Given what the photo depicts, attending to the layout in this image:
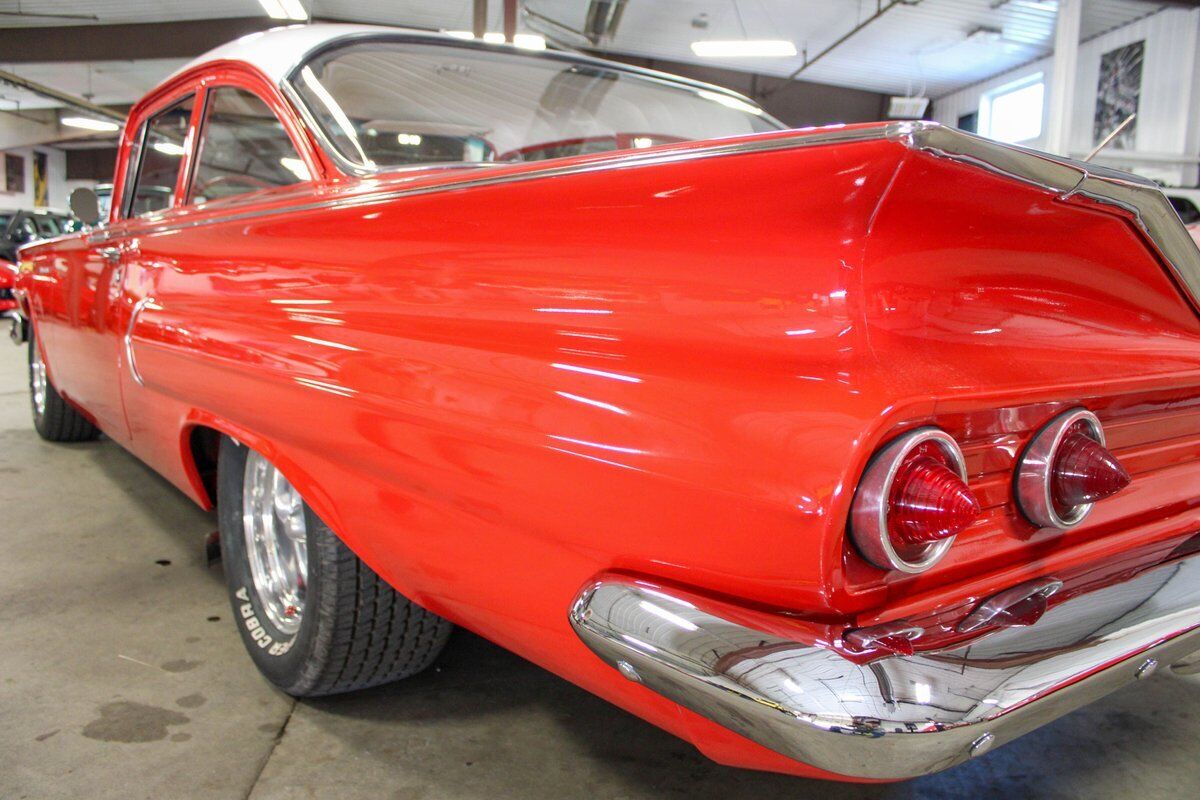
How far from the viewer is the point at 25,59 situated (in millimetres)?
13328

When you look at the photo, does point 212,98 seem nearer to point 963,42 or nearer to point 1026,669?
point 1026,669

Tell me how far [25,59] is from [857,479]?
1626 centimetres

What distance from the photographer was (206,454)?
2.29 metres

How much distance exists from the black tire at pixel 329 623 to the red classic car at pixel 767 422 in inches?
0.6

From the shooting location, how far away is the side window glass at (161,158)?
2.62 metres

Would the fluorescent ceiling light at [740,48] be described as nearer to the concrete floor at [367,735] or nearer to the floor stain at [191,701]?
the concrete floor at [367,735]

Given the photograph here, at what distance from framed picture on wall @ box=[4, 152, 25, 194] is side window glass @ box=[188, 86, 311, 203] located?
25.5 meters

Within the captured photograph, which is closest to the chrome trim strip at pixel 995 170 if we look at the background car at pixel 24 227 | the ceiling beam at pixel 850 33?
the ceiling beam at pixel 850 33

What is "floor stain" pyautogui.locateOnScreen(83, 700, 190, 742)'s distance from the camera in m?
1.84

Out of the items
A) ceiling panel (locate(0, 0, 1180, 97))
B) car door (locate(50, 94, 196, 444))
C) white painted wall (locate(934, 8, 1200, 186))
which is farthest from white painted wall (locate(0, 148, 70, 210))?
white painted wall (locate(934, 8, 1200, 186))

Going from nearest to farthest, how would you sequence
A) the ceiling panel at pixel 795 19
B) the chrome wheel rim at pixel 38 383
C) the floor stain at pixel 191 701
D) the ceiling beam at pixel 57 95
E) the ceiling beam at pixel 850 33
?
the floor stain at pixel 191 701 → the chrome wheel rim at pixel 38 383 → the ceiling beam at pixel 850 33 → the ceiling panel at pixel 795 19 → the ceiling beam at pixel 57 95

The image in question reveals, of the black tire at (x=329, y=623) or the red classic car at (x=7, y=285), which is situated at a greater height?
the red classic car at (x=7, y=285)

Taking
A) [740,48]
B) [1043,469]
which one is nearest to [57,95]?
[740,48]

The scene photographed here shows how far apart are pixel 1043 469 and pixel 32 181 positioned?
2865 centimetres
